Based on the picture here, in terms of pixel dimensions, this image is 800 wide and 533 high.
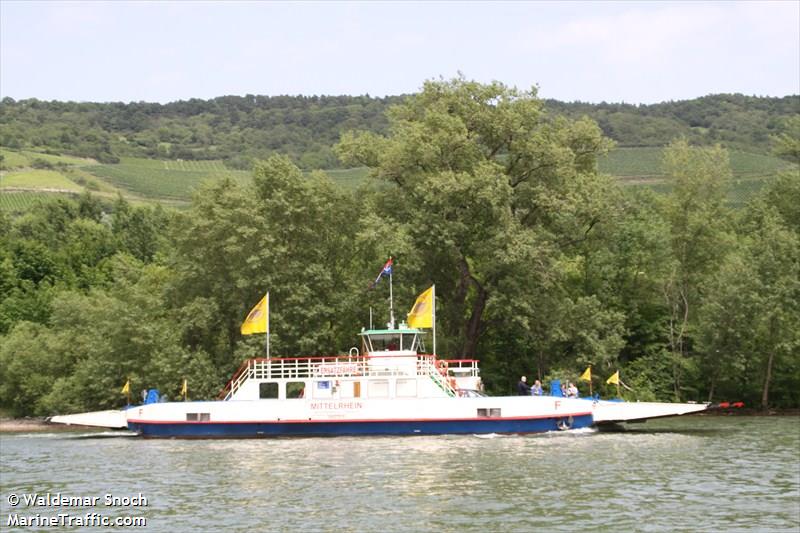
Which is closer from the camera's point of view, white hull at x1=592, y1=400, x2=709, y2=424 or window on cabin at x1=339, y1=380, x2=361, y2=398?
white hull at x1=592, y1=400, x2=709, y2=424

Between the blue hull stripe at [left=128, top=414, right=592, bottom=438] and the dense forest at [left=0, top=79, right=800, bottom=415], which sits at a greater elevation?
the dense forest at [left=0, top=79, right=800, bottom=415]

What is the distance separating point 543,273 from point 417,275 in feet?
22.1

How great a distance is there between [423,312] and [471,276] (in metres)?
12.6

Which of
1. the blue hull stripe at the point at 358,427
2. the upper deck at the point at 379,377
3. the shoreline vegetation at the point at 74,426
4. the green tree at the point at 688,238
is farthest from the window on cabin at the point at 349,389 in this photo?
the green tree at the point at 688,238

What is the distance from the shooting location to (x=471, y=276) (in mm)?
60688

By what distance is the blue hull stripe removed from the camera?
1804 inches

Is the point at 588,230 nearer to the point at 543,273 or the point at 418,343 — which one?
the point at 543,273

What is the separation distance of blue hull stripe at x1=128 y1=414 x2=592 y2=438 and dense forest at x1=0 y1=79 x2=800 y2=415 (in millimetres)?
8621

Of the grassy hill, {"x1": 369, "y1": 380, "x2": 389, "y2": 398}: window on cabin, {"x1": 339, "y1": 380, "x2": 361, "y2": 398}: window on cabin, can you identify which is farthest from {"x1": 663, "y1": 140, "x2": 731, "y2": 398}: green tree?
Result: the grassy hill

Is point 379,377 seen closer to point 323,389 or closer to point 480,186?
point 323,389

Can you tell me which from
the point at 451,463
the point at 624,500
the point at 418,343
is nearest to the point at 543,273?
the point at 418,343

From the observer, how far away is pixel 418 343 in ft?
162

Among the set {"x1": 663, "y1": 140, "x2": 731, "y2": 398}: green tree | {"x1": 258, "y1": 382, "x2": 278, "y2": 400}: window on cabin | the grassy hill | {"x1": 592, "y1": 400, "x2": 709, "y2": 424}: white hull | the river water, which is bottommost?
the river water

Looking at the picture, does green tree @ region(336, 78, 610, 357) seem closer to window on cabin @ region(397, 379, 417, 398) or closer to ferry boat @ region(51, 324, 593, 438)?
ferry boat @ region(51, 324, 593, 438)
